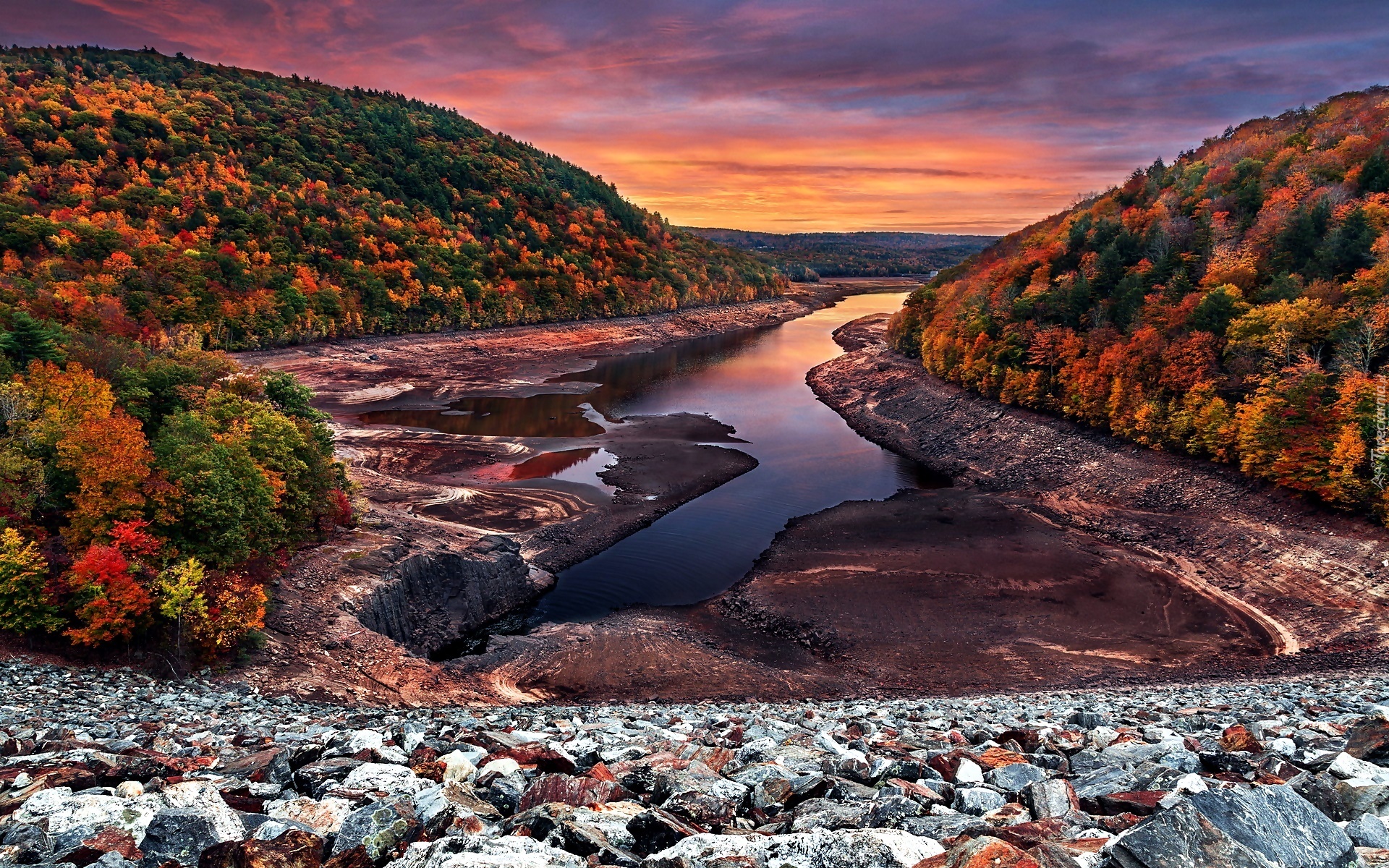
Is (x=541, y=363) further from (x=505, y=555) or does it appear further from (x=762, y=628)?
(x=762, y=628)

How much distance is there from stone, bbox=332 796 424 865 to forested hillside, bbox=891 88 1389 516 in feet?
165

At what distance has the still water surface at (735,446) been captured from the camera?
4200 cm

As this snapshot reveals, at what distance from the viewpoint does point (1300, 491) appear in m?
42.9

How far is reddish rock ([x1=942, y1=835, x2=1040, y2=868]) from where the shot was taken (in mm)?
7021

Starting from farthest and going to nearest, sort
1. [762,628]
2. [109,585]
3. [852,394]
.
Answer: [852,394]
[762,628]
[109,585]

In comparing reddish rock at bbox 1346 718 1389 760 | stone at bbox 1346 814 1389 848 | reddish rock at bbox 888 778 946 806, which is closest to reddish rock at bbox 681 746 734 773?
reddish rock at bbox 888 778 946 806

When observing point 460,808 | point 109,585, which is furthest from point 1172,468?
point 109,585

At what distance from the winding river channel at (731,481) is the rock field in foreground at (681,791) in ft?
73.4

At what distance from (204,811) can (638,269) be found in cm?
17996

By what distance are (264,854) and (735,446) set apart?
62.7m

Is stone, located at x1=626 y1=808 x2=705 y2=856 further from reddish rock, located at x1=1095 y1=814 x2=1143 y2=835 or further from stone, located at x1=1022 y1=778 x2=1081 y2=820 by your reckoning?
reddish rock, located at x1=1095 y1=814 x2=1143 y2=835

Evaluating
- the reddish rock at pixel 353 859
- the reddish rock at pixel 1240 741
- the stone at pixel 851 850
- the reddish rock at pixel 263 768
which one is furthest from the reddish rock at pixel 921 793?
the reddish rock at pixel 263 768

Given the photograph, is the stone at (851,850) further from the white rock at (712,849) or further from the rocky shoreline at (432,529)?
the rocky shoreline at (432,529)

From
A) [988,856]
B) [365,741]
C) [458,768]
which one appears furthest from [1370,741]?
[365,741]
